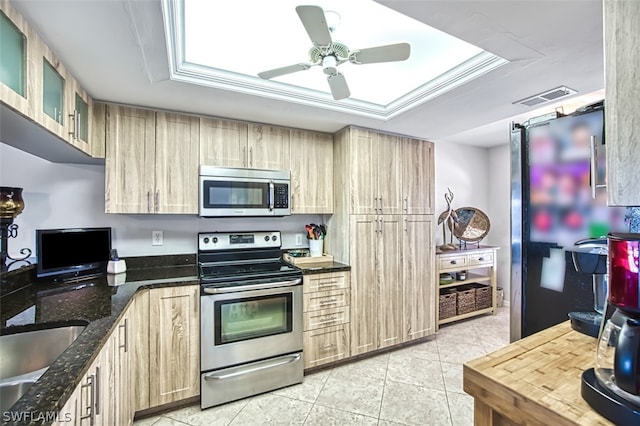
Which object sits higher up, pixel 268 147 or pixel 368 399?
pixel 268 147

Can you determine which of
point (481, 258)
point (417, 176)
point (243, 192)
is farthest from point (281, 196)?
point (481, 258)

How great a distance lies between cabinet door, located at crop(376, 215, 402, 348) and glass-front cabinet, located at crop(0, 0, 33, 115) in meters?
2.41

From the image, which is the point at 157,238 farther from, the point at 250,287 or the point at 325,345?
the point at 325,345

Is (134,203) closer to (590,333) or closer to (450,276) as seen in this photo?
(590,333)

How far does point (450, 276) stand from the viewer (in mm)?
3811

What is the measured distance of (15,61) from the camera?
1089 mm

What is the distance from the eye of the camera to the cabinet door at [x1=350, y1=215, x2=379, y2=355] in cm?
260

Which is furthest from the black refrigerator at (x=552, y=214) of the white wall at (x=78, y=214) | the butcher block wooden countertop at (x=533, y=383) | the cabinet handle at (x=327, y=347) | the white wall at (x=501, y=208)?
the white wall at (x=501, y=208)

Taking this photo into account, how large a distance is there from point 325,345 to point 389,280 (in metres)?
0.85

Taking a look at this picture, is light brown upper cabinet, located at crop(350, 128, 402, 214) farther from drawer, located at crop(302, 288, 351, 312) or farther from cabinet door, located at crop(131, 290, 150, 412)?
cabinet door, located at crop(131, 290, 150, 412)

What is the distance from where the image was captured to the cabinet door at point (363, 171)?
8.57 ft

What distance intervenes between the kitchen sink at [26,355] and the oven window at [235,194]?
122cm

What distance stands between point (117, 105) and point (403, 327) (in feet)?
10.1

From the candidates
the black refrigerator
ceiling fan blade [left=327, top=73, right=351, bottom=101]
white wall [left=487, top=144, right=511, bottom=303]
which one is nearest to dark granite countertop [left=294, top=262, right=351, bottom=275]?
the black refrigerator
